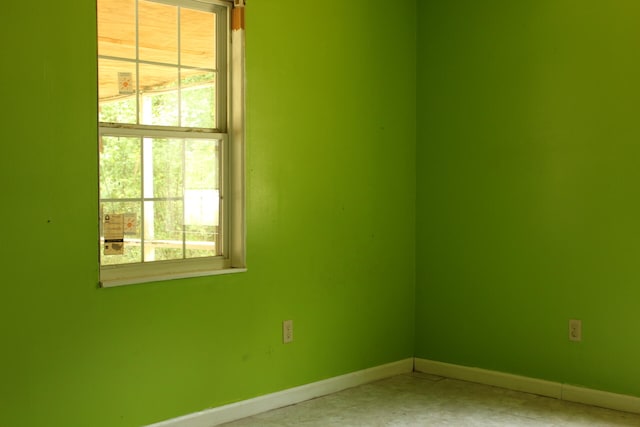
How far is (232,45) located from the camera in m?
4.10

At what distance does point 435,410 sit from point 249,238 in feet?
4.60

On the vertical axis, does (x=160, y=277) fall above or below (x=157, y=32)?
below

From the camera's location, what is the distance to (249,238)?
4.16m

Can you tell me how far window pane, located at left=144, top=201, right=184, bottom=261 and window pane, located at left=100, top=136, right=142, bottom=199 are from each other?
0.13 m

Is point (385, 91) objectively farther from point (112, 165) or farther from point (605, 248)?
point (112, 165)

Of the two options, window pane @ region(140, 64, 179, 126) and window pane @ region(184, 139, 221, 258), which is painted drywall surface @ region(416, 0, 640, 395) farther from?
window pane @ region(140, 64, 179, 126)

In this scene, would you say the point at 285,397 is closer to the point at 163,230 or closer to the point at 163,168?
the point at 163,230

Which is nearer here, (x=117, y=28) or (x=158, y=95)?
(x=117, y=28)

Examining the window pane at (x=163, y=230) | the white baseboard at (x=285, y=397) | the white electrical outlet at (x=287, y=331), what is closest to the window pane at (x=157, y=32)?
the window pane at (x=163, y=230)

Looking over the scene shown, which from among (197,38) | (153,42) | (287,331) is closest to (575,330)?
(287,331)

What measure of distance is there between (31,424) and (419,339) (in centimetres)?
269

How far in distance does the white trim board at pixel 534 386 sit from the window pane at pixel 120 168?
241 cm

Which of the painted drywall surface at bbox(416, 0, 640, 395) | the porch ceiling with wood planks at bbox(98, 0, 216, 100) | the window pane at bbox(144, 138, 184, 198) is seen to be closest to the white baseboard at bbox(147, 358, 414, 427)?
the painted drywall surface at bbox(416, 0, 640, 395)

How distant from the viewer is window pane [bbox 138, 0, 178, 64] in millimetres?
3711
